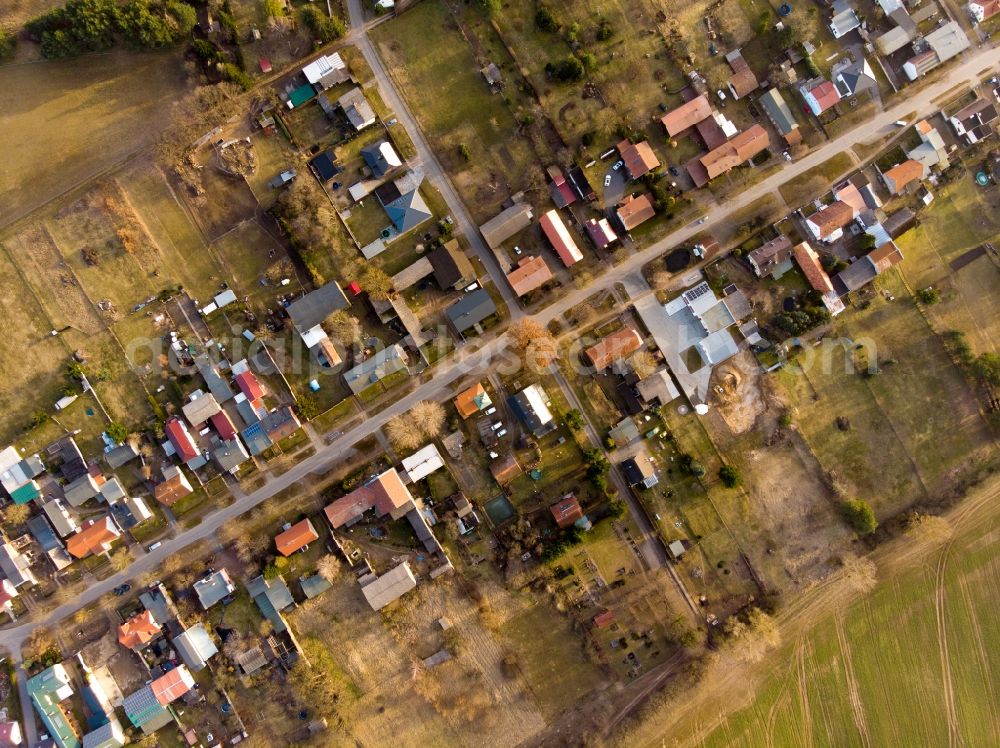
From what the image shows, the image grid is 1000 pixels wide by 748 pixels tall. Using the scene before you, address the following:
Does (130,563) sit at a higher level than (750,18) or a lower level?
lower

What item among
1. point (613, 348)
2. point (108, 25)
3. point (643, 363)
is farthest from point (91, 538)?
point (643, 363)

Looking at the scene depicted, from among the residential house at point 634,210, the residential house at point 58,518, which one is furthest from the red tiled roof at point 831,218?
the residential house at point 58,518

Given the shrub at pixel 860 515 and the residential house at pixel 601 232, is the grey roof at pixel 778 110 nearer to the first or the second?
the residential house at pixel 601 232

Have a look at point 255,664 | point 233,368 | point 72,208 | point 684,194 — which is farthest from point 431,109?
point 255,664

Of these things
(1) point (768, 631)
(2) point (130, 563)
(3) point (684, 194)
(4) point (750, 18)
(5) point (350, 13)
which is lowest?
(1) point (768, 631)

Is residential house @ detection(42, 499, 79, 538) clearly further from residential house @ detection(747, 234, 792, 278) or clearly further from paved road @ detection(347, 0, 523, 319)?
residential house @ detection(747, 234, 792, 278)

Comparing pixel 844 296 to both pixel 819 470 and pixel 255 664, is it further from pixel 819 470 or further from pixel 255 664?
pixel 255 664

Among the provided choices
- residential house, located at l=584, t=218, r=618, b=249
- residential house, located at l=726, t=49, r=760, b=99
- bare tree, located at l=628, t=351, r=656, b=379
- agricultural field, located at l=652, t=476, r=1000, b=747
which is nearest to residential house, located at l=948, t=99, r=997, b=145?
residential house, located at l=726, t=49, r=760, b=99
